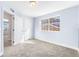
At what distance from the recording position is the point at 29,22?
8562mm

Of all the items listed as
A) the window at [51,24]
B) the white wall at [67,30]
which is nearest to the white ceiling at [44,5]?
the white wall at [67,30]

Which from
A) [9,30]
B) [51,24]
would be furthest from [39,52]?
[51,24]

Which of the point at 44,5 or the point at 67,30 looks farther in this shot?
the point at 67,30

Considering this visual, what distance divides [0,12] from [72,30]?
311 cm

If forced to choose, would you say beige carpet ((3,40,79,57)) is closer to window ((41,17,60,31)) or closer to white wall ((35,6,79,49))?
white wall ((35,6,79,49))

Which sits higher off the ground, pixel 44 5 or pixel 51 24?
pixel 44 5

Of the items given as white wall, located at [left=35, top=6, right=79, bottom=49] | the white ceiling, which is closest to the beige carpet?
white wall, located at [left=35, top=6, right=79, bottom=49]

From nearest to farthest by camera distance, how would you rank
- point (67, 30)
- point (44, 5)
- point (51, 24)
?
point (44, 5) → point (67, 30) → point (51, 24)

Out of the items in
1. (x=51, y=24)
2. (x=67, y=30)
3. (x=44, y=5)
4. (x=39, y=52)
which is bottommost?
(x=39, y=52)

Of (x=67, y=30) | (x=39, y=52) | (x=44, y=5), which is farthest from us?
(x=67, y=30)

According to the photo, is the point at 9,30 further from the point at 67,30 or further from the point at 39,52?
the point at 67,30

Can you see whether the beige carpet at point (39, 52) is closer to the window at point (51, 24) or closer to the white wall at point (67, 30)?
the white wall at point (67, 30)

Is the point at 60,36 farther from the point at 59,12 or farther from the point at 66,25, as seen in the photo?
the point at 59,12

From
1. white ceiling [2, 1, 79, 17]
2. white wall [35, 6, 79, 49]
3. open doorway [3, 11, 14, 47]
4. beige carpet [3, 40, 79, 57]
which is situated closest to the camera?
beige carpet [3, 40, 79, 57]
